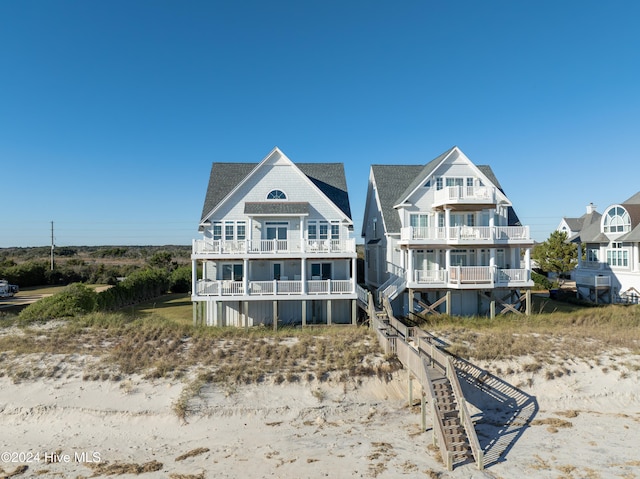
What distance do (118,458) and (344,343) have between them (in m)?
9.80

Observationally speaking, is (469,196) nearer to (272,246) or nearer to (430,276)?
(430,276)

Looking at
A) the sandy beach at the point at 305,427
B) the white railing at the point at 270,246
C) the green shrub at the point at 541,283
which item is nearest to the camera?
the sandy beach at the point at 305,427

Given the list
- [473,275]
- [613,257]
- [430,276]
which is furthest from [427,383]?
[613,257]

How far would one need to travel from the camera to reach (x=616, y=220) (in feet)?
99.0

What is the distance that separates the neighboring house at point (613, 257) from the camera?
28.3 m

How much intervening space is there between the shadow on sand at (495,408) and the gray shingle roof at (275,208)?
37.8 feet

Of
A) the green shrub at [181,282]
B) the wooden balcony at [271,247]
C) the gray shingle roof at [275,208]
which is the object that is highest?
the gray shingle roof at [275,208]

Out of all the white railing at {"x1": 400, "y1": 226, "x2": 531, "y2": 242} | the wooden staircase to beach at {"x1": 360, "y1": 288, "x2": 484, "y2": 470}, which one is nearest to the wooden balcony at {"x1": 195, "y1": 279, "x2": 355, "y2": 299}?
the white railing at {"x1": 400, "y1": 226, "x2": 531, "y2": 242}

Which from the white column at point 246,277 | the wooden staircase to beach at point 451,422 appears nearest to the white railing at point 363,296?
the white column at point 246,277

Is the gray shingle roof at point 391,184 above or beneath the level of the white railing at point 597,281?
above

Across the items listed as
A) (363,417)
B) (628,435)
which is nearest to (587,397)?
(628,435)

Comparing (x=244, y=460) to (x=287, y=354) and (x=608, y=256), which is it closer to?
(x=287, y=354)

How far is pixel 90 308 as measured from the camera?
24.5m

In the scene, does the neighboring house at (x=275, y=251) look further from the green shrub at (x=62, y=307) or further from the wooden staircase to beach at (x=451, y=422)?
the wooden staircase to beach at (x=451, y=422)
